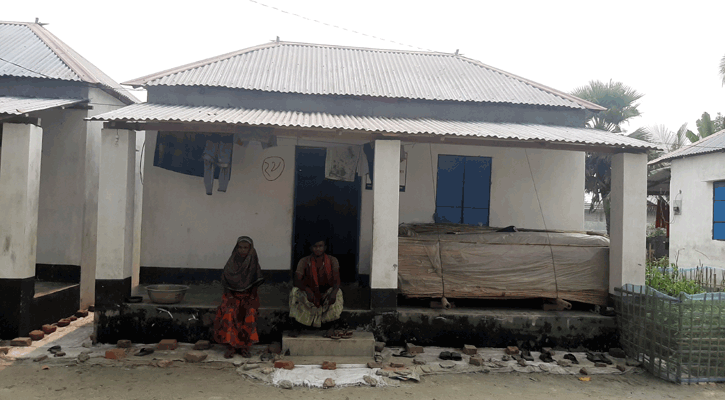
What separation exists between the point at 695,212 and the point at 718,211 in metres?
0.68

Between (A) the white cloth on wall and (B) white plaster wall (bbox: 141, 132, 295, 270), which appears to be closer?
(A) the white cloth on wall

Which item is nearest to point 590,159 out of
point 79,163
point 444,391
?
point 444,391

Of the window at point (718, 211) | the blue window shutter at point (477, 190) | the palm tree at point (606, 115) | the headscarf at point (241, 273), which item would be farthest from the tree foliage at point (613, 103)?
the headscarf at point (241, 273)

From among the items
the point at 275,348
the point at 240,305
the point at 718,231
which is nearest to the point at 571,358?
the point at 275,348

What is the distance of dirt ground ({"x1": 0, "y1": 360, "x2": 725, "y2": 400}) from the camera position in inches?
183

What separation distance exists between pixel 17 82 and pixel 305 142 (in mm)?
4754

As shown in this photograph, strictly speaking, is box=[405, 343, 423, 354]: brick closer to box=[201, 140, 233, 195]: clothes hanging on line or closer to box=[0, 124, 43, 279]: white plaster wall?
box=[201, 140, 233, 195]: clothes hanging on line

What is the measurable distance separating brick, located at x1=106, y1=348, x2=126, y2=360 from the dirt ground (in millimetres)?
178

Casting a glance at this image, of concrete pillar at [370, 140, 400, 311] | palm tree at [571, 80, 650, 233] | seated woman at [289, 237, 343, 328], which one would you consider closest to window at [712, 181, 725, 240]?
palm tree at [571, 80, 650, 233]

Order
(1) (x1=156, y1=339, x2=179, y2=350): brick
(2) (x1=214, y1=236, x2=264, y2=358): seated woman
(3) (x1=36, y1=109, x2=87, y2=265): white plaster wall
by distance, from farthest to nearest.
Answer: (3) (x1=36, y1=109, x2=87, y2=265): white plaster wall < (1) (x1=156, y1=339, x2=179, y2=350): brick < (2) (x1=214, y1=236, x2=264, y2=358): seated woman

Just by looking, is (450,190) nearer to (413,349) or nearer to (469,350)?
(469,350)

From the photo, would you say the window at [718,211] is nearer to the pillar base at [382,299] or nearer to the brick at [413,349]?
the brick at [413,349]

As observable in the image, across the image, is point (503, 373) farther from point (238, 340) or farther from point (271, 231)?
point (271, 231)

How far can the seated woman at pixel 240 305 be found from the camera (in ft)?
18.7
